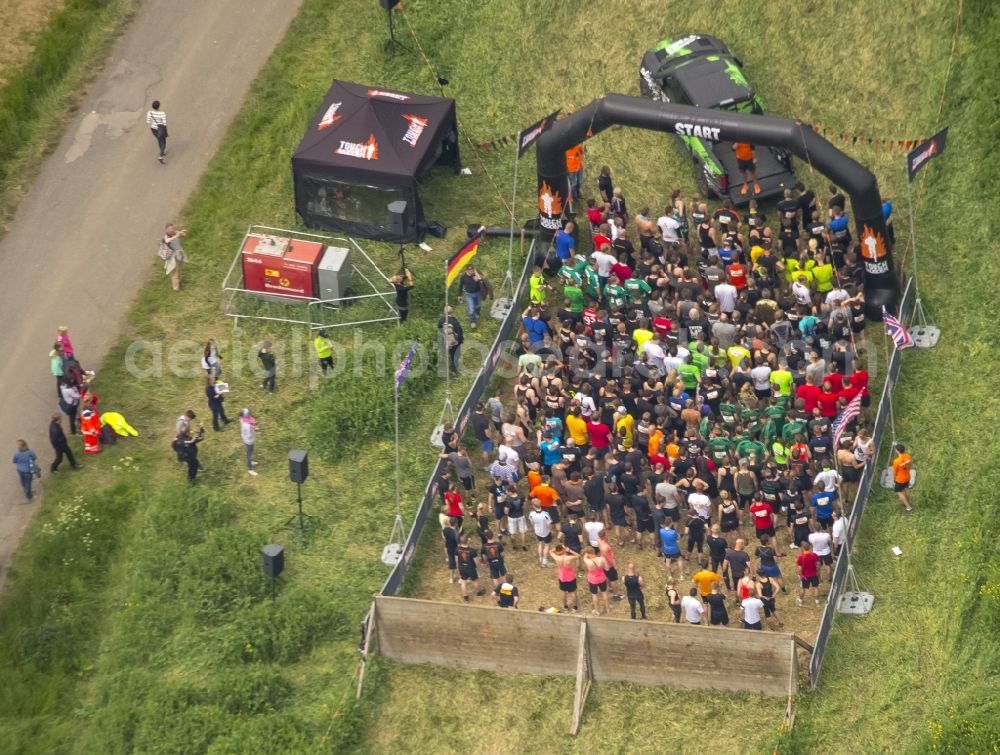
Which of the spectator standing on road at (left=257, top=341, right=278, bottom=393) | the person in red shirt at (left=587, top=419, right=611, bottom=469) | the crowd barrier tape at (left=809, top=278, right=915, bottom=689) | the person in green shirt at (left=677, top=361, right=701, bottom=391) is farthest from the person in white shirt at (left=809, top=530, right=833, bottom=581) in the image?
the spectator standing on road at (left=257, top=341, right=278, bottom=393)

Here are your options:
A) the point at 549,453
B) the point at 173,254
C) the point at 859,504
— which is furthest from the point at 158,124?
the point at 859,504

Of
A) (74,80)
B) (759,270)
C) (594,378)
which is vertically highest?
(74,80)

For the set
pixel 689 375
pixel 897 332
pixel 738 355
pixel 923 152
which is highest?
pixel 923 152

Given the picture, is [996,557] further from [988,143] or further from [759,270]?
[988,143]

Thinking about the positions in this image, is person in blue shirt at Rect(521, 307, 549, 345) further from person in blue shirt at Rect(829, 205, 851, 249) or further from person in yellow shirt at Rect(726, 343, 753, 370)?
person in blue shirt at Rect(829, 205, 851, 249)

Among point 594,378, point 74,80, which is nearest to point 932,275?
point 594,378

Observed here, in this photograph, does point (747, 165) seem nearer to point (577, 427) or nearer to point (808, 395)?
point (808, 395)
